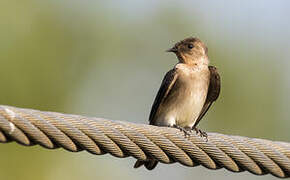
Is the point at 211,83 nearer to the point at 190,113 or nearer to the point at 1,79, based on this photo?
the point at 190,113

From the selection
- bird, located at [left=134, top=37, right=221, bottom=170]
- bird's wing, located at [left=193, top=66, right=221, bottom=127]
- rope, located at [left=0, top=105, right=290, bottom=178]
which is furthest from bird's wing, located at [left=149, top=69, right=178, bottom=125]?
rope, located at [left=0, top=105, right=290, bottom=178]

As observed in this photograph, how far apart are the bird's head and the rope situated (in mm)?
3006

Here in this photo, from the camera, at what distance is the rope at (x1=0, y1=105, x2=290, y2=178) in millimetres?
4141

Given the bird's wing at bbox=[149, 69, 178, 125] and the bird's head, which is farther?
the bird's head

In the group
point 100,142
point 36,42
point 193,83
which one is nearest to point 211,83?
point 193,83

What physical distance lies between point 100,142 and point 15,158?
204 inches

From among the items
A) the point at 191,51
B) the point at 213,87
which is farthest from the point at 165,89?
the point at 191,51

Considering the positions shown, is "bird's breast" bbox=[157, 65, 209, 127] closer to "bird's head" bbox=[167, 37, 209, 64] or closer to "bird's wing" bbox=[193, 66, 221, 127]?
"bird's wing" bbox=[193, 66, 221, 127]

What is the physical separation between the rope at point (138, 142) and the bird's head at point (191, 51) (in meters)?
3.01

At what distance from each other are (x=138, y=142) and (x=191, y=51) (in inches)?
138

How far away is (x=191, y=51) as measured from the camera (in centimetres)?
794

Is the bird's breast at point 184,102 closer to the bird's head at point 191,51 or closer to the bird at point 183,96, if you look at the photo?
the bird at point 183,96

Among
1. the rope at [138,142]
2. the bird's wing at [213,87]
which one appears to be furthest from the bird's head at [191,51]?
the rope at [138,142]

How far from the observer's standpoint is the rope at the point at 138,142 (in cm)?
414
